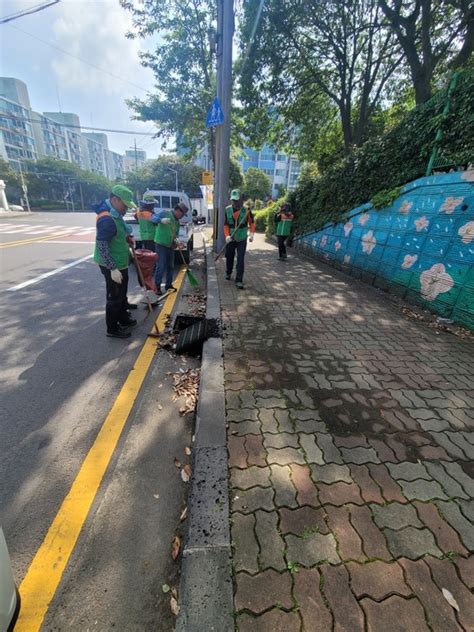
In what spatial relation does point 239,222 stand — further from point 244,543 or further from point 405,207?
point 244,543

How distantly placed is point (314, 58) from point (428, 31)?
454 centimetres

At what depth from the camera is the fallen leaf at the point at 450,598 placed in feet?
4.42

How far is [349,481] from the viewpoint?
1947 mm

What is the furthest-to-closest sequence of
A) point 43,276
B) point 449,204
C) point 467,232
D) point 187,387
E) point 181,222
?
point 181,222 → point 43,276 → point 449,204 → point 467,232 → point 187,387

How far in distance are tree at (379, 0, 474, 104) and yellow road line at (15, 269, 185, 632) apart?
42.1ft

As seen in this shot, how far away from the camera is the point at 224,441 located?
7.22ft

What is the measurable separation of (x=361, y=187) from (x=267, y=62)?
8.43 metres

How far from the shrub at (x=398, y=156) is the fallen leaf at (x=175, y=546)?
20.2ft

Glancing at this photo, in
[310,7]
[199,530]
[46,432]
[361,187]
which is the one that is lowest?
[46,432]

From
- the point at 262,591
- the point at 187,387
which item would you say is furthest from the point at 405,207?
the point at 262,591

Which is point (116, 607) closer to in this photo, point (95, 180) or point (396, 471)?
point (396, 471)

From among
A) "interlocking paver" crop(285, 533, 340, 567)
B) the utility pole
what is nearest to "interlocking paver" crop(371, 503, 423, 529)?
"interlocking paver" crop(285, 533, 340, 567)

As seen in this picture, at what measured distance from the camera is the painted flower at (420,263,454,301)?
4773mm

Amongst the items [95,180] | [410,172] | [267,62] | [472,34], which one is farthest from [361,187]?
[95,180]
